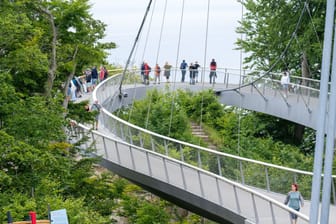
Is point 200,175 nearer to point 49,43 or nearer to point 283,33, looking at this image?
point 49,43

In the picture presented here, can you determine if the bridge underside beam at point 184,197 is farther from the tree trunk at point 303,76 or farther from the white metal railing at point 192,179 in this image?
the tree trunk at point 303,76

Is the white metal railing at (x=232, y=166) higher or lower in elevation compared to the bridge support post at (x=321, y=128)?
lower

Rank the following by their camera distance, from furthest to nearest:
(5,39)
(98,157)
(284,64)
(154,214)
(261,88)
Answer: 1. (284,64)
2. (261,88)
3. (154,214)
4. (98,157)
5. (5,39)

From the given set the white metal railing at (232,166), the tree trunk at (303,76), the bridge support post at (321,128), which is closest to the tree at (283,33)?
the tree trunk at (303,76)

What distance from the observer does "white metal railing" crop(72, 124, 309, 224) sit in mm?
15766

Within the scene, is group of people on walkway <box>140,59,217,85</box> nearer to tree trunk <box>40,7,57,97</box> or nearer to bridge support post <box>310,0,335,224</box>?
tree trunk <box>40,7,57,97</box>

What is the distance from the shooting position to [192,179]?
18922mm

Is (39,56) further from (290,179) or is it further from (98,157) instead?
(290,179)

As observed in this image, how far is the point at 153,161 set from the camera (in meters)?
20.5

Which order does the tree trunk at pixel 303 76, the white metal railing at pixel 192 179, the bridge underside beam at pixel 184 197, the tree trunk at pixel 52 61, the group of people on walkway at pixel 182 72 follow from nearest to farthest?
the white metal railing at pixel 192 179
the bridge underside beam at pixel 184 197
the tree trunk at pixel 52 61
the group of people on walkway at pixel 182 72
the tree trunk at pixel 303 76

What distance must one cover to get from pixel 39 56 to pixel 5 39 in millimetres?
965

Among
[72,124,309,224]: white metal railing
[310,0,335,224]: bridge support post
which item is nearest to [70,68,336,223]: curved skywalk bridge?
[72,124,309,224]: white metal railing

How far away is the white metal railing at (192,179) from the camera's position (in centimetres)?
Result: 1577

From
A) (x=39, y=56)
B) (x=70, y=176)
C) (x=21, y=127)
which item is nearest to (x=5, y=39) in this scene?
(x=39, y=56)
